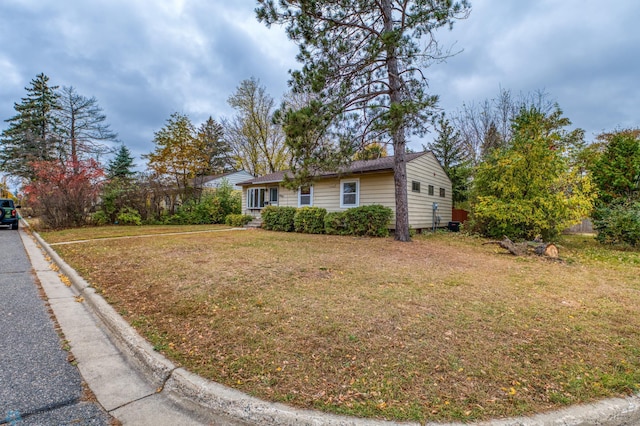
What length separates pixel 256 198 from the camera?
17.5 metres

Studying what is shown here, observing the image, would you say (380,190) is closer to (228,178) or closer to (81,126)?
(228,178)

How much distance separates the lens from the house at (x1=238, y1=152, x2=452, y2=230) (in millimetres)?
11969

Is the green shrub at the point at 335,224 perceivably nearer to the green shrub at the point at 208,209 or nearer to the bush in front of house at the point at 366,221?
the bush in front of house at the point at 366,221

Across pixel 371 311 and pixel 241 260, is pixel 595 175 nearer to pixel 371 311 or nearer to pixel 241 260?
pixel 371 311

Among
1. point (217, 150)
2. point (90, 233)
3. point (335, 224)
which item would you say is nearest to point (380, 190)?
point (335, 224)

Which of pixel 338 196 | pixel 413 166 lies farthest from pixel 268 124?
pixel 413 166

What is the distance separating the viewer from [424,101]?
7461 millimetres

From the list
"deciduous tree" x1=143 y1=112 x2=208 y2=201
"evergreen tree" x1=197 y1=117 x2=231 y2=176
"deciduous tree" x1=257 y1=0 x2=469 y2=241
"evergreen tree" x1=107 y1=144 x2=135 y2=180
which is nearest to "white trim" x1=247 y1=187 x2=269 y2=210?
"deciduous tree" x1=143 y1=112 x2=208 y2=201

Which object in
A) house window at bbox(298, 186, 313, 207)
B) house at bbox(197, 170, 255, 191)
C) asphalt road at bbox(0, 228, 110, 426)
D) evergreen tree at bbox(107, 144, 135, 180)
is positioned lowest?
asphalt road at bbox(0, 228, 110, 426)

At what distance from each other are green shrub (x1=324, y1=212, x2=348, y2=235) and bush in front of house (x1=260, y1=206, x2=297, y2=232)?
6.84 feet

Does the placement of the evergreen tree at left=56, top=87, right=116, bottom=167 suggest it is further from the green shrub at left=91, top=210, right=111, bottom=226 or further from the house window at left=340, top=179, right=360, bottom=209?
the house window at left=340, top=179, right=360, bottom=209

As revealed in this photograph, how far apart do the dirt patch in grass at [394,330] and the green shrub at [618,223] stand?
4378 millimetres

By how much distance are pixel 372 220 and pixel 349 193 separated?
8.32 feet

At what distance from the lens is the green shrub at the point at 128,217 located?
1611 cm
